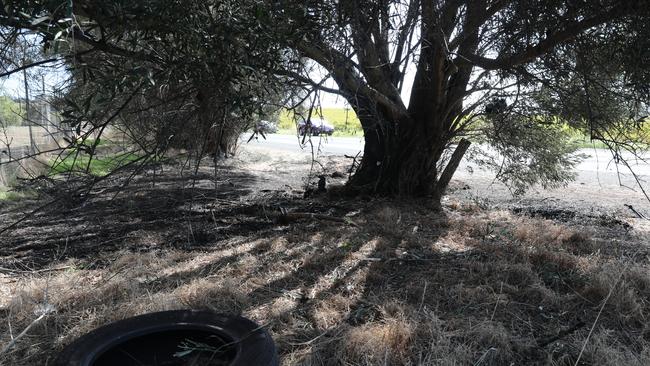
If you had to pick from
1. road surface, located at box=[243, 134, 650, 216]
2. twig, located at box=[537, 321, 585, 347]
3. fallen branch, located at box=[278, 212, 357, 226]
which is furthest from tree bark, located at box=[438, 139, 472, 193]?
twig, located at box=[537, 321, 585, 347]

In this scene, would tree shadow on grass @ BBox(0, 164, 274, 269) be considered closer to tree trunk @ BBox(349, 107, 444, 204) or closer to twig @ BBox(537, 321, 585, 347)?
tree trunk @ BBox(349, 107, 444, 204)

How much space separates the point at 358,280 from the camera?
5121 mm

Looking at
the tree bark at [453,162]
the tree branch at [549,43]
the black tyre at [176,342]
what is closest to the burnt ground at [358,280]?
the black tyre at [176,342]

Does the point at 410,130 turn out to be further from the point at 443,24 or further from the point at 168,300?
the point at 168,300

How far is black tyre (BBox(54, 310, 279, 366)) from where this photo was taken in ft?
9.72

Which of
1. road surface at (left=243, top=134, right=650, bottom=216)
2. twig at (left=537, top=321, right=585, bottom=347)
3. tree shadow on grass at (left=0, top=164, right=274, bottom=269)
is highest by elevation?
road surface at (left=243, top=134, right=650, bottom=216)

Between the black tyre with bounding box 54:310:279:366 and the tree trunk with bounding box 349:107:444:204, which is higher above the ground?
the tree trunk with bounding box 349:107:444:204

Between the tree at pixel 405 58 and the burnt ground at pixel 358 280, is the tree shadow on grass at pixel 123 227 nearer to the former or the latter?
the burnt ground at pixel 358 280

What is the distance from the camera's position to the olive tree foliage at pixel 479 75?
4612 mm

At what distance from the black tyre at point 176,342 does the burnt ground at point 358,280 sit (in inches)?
26.6

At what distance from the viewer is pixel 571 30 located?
4.88 metres

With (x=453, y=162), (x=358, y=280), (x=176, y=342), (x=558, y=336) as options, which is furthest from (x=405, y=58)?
(x=453, y=162)

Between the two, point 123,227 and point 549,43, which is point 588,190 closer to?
point 549,43

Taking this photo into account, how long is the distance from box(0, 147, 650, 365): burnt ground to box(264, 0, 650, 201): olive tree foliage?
1501 mm
